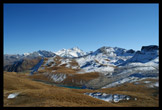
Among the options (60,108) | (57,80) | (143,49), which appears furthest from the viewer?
(143,49)

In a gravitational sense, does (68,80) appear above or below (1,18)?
below

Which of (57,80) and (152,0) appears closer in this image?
(152,0)

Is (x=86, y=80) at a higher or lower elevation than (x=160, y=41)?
lower

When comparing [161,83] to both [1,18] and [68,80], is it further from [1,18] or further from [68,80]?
[68,80]

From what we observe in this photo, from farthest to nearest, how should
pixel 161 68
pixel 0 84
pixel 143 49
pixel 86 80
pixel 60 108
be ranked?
pixel 143 49, pixel 86 80, pixel 60 108, pixel 161 68, pixel 0 84

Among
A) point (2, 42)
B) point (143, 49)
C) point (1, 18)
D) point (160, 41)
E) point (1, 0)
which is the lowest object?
point (2, 42)

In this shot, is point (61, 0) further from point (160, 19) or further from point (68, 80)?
point (68, 80)

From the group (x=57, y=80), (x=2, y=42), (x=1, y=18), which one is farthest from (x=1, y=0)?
(x=57, y=80)

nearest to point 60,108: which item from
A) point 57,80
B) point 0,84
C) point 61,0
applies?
point 0,84

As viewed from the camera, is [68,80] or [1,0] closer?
[1,0]
